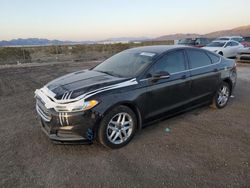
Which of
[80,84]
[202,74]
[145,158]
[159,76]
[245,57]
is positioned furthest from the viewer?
[245,57]

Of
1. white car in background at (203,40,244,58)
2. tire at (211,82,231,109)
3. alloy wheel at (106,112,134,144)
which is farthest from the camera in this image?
white car in background at (203,40,244,58)

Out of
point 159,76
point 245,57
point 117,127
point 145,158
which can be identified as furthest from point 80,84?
point 245,57

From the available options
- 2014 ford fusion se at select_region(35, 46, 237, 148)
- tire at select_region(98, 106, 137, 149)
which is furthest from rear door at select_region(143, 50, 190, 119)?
tire at select_region(98, 106, 137, 149)

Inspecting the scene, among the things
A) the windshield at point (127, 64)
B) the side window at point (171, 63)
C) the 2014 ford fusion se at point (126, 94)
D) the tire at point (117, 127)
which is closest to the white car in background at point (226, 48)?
the 2014 ford fusion se at point (126, 94)

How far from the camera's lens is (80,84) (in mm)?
3568

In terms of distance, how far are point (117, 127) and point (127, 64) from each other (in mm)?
1352

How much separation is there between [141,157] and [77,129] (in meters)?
1.05

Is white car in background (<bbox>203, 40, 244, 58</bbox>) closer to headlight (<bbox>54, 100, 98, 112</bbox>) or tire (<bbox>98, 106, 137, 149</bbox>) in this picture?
tire (<bbox>98, 106, 137, 149</bbox>)

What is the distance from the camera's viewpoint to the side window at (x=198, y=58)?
178 inches

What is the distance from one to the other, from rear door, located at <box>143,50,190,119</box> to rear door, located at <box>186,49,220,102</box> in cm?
20

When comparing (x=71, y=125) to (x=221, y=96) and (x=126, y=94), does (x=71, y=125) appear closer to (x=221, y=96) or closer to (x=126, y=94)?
(x=126, y=94)

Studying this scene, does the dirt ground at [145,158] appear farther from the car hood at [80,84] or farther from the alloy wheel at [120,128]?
the car hood at [80,84]

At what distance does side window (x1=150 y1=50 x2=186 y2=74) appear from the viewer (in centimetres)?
393

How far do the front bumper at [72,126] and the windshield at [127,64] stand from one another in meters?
1.07
